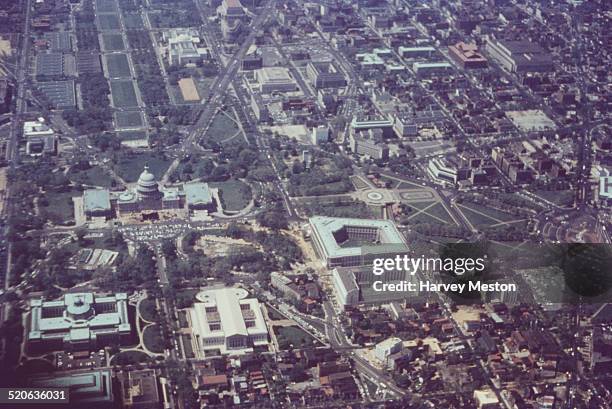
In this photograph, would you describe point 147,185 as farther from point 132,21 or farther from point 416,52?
point 132,21

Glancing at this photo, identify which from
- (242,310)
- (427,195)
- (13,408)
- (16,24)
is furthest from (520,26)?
(13,408)

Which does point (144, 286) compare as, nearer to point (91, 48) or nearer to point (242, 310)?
point (242, 310)

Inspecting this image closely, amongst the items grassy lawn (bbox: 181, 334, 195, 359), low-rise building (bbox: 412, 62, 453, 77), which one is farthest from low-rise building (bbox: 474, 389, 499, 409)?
low-rise building (bbox: 412, 62, 453, 77)

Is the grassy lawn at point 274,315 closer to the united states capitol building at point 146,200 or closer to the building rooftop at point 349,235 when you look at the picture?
the building rooftop at point 349,235

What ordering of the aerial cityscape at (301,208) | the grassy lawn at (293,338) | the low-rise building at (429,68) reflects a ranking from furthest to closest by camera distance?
1. the low-rise building at (429,68)
2. the grassy lawn at (293,338)
3. the aerial cityscape at (301,208)

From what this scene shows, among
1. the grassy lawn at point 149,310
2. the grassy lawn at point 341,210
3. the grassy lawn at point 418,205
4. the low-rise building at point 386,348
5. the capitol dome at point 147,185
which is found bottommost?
the low-rise building at point 386,348

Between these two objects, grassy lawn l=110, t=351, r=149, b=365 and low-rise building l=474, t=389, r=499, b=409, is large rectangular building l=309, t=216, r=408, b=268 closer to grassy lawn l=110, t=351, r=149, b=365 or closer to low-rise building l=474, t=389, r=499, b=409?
low-rise building l=474, t=389, r=499, b=409

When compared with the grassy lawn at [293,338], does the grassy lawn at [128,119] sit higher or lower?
higher

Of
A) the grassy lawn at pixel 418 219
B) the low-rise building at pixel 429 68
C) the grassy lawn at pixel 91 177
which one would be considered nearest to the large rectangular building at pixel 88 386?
the grassy lawn at pixel 91 177
